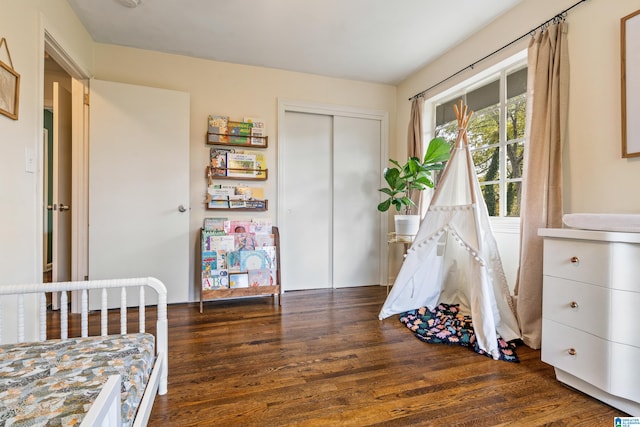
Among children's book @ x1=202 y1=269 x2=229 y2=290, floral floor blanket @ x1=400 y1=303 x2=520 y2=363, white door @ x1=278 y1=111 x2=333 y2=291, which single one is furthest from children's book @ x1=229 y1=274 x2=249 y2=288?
floral floor blanket @ x1=400 y1=303 x2=520 y2=363

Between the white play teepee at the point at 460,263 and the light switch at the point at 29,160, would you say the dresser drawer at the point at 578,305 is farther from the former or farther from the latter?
the light switch at the point at 29,160

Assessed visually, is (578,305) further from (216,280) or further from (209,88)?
(209,88)

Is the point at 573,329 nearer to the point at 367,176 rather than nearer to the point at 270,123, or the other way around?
the point at 367,176

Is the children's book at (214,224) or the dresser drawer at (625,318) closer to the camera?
the dresser drawer at (625,318)

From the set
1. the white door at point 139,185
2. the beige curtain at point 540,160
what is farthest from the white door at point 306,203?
the beige curtain at point 540,160

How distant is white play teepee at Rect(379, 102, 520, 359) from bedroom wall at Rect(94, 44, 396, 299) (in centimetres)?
160

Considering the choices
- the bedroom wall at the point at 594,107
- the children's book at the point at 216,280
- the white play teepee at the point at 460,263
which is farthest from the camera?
the children's book at the point at 216,280

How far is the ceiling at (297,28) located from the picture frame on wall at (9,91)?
3.48 feet

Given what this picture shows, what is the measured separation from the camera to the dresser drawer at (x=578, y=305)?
143cm

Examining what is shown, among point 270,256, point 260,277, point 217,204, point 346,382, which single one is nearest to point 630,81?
point 346,382

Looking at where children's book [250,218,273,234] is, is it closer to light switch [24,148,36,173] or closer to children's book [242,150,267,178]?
children's book [242,150,267,178]

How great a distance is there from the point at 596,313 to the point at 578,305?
0.28ft

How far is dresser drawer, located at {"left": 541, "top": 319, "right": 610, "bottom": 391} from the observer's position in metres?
1.42

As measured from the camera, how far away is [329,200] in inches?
145
